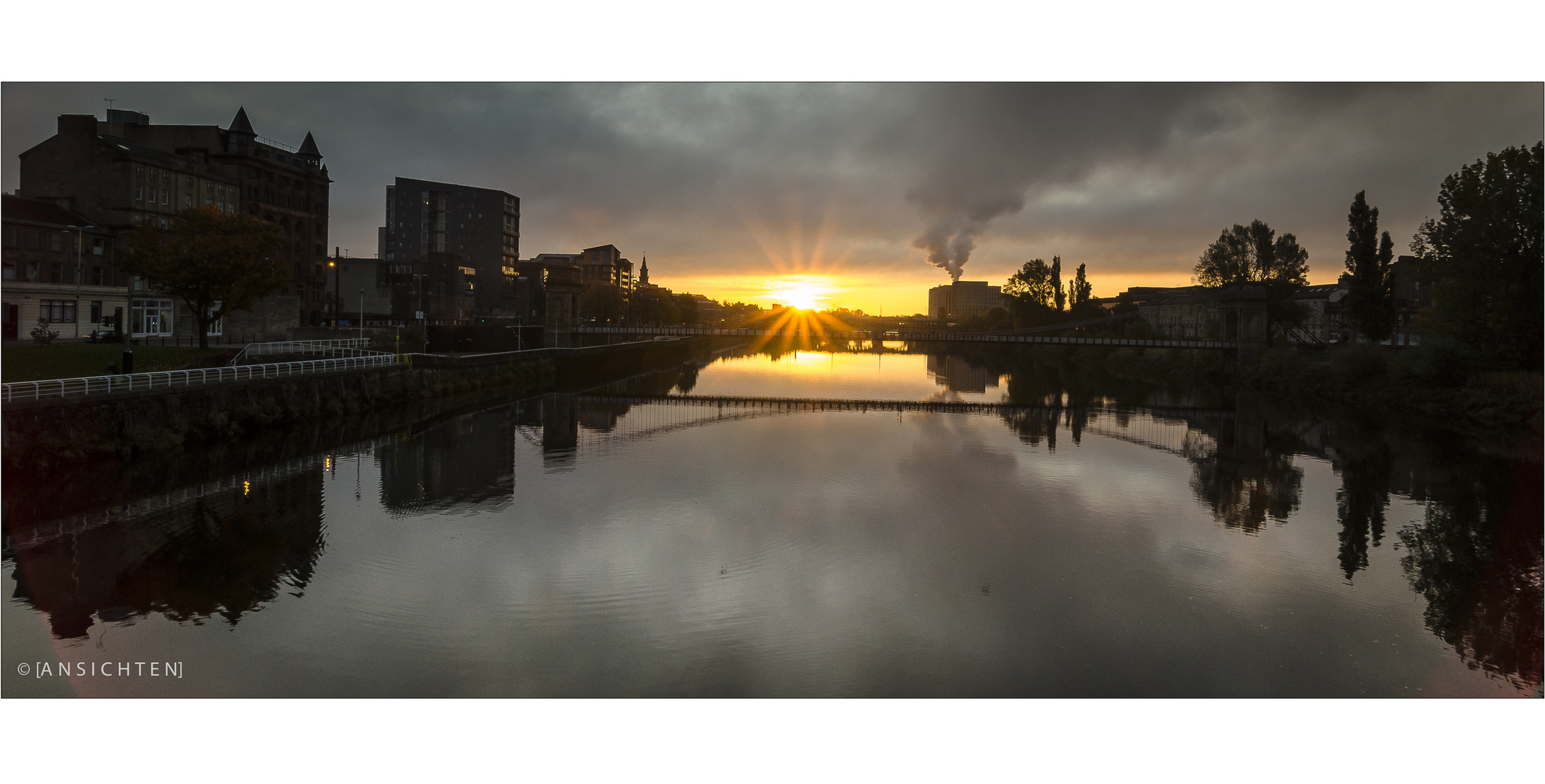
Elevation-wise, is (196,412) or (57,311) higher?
(57,311)

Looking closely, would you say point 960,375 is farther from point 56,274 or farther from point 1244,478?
point 56,274

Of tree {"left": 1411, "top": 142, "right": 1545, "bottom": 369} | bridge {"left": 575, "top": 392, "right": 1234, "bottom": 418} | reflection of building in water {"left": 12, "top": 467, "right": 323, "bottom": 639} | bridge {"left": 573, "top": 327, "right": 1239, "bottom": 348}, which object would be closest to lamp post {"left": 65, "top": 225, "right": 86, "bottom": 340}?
bridge {"left": 575, "top": 392, "right": 1234, "bottom": 418}

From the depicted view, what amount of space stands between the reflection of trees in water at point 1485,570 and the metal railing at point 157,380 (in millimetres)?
21188

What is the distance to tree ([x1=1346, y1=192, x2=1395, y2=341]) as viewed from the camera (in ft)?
131

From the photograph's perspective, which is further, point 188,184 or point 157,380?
point 188,184

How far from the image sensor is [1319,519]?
17547 mm

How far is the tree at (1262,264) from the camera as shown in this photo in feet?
183

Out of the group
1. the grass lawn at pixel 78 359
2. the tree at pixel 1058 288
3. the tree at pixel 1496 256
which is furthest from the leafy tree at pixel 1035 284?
the grass lawn at pixel 78 359

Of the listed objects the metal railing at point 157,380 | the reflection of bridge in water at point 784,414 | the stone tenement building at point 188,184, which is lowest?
the reflection of bridge in water at point 784,414

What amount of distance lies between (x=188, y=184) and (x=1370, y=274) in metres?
58.9

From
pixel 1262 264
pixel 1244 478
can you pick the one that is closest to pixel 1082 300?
pixel 1262 264

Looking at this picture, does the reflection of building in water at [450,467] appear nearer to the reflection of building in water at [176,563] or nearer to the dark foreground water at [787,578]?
the dark foreground water at [787,578]

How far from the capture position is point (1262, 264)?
58.8 m

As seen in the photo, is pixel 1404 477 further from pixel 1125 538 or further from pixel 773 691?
pixel 773 691
